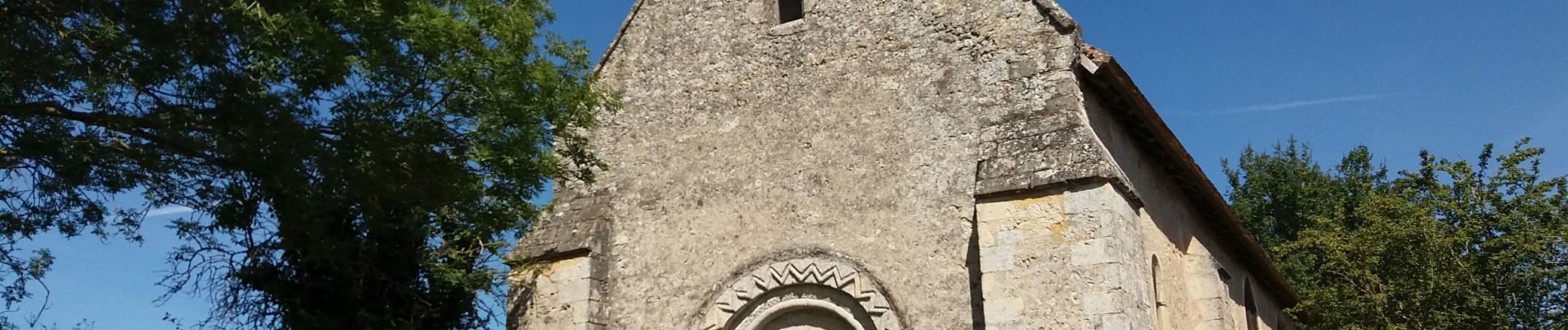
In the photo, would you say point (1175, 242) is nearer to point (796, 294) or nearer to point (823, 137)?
point (823, 137)

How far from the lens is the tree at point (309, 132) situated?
932 centimetres

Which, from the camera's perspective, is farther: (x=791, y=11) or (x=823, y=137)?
(x=791, y=11)

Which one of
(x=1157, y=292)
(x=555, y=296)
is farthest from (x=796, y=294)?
(x=1157, y=292)

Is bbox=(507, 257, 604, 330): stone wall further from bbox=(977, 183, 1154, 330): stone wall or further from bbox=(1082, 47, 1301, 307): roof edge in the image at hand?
bbox=(1082, 47, 1301, 307): roof edge

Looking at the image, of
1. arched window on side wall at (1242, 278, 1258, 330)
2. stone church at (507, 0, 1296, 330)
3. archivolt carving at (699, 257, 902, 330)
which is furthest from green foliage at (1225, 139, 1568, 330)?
archivolt carving at (699, 257, 902, 330)

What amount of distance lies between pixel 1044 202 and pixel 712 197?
3.43 meters

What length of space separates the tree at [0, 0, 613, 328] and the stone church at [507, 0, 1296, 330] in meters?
0.80

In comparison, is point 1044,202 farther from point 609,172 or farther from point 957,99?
point 609,172

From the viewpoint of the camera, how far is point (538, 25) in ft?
39.7

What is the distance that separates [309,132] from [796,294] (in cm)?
441

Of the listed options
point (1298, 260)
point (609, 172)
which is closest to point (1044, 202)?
point (609, 172)

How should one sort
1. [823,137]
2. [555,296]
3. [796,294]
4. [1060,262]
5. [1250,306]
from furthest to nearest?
[1250,306] → [555,296] → [823,137] → [796,294] → [1060,262]

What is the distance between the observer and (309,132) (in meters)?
9.97

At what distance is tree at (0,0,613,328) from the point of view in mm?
9320
